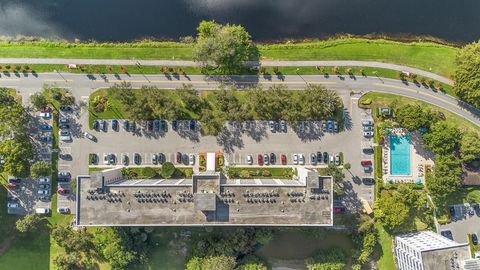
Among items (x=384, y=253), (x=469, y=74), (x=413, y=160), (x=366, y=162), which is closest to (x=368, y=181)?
(x=366, y=162)

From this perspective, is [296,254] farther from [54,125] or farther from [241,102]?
[54,125]

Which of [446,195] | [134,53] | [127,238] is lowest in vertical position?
[127,238]

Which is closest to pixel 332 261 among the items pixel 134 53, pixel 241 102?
pixel 241 102

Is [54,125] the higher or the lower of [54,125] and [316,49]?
the lower

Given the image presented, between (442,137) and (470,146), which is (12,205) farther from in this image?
(470,146)

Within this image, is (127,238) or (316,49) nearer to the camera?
(127,238)
